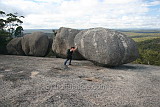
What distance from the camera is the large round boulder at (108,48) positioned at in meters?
17.4

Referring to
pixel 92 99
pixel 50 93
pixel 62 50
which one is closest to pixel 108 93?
pixel 92 99

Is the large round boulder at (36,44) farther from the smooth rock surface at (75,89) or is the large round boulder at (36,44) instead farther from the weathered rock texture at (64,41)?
the smooth rock surface at (75,89)

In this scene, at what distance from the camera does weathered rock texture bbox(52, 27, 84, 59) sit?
75.4 ft

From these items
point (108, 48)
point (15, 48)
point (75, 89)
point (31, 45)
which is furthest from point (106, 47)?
point (15, 48)

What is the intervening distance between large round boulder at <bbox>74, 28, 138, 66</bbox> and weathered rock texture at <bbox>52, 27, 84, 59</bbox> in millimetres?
3945

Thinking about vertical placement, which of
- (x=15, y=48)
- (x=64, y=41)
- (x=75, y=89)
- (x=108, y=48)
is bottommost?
(x=75, y=89)

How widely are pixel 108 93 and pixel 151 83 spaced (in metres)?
4.97

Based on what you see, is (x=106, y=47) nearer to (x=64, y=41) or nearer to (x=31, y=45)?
(x=64, y=41)

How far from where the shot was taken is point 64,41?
2319 centimetres

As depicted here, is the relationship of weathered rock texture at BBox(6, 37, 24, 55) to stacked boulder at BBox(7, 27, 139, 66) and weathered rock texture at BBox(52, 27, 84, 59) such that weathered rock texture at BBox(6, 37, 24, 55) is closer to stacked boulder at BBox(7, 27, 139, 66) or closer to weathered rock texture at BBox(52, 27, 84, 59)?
weathered rock texture at BBox(52, 27, 84, 59)

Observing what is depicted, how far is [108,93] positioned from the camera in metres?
11.0

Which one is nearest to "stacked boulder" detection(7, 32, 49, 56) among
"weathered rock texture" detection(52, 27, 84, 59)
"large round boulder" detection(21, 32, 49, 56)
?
"large round boulder" detection(21, 32, 49, 56)

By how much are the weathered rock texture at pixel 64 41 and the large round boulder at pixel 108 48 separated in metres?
3.95

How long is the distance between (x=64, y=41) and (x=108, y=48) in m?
7.85
